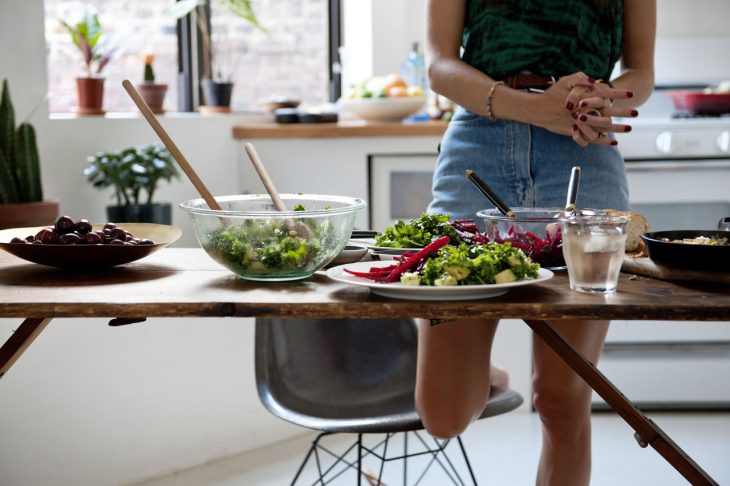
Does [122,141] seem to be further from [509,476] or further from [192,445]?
[509,476]

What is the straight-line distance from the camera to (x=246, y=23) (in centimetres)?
416

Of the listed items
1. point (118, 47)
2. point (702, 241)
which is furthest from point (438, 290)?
point (118, 47)

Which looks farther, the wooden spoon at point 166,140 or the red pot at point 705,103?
the red pot at point 705,103

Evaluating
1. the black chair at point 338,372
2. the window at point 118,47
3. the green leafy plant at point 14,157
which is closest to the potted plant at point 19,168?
the green leafy plant at point 14,157

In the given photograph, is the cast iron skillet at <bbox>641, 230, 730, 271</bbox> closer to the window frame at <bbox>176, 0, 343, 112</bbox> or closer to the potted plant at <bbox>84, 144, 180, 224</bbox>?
the potted plant at <bbox>84, 144, 180, 224</bbox>

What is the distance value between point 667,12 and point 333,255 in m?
3.00

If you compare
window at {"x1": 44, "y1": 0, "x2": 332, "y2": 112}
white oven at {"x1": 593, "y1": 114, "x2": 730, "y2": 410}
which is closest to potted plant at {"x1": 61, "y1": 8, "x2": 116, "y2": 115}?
window at {"x1": 44, "y1": 0, "x2": 332, "y2": 112}

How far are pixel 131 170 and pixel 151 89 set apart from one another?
61cm

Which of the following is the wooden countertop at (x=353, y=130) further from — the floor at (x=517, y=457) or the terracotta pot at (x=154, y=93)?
the floor at (x=517, y=457)

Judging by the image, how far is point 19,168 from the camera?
2906mm

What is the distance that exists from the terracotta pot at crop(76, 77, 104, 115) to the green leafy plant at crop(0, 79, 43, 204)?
21.0 inches

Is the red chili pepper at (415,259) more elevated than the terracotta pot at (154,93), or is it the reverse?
the terracotta pot at (154,93)

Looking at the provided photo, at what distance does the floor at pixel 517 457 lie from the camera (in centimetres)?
274

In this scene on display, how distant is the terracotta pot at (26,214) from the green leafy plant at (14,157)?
0.26 feet
